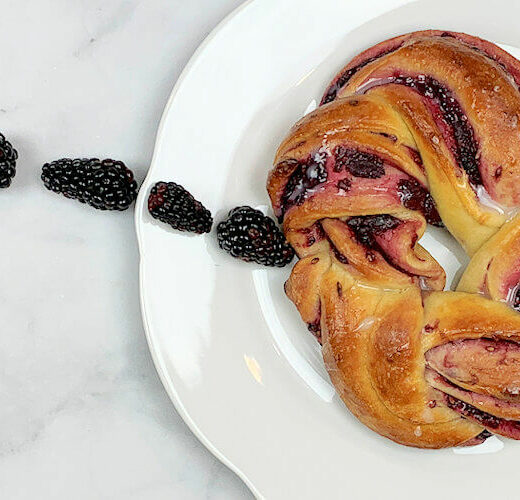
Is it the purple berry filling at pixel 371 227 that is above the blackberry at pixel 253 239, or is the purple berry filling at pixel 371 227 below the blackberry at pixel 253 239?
above

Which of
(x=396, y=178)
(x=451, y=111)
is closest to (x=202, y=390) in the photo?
(x=396, y=178)

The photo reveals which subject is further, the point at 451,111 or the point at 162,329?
the point at 162,329

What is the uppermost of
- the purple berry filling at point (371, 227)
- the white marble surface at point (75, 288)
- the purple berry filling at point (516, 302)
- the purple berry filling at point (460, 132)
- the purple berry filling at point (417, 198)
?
the purple berry filling at point (460, 132)

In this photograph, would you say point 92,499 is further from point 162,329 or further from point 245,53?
point 245,53

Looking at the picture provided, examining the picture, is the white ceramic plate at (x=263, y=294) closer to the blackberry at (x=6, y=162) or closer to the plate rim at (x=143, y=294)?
the plate rim at (x=143, y=294)

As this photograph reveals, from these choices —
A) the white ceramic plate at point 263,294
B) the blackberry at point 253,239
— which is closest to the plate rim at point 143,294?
the white ceramic plate at point 263,294

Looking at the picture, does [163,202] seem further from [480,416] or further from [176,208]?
[480,416]

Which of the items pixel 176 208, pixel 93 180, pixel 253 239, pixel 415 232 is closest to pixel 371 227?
pixel 415 232

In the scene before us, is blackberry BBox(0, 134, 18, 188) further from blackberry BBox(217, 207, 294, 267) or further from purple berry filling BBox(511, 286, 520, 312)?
purple berry filling BBox(511, 286, 520, 312)
